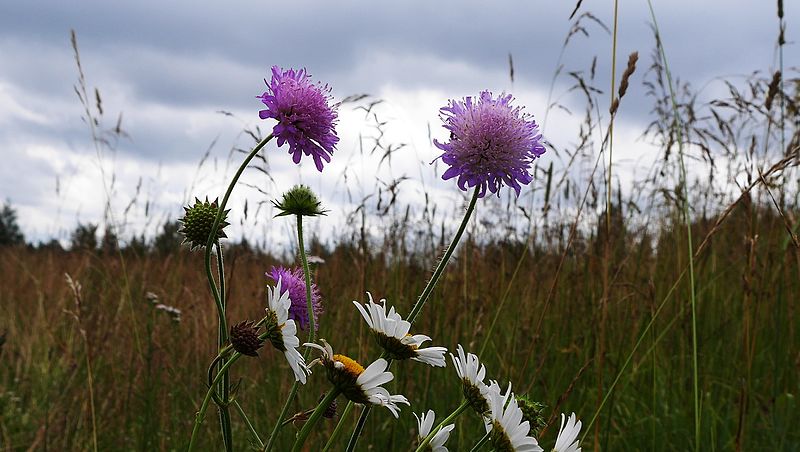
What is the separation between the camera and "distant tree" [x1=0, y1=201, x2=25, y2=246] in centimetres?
2023

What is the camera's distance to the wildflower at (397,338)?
0.86 meters

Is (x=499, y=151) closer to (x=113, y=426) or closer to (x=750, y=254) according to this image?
(x=750, y=254)

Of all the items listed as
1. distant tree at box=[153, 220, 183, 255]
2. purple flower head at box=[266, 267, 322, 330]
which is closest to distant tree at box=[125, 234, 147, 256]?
distant tree at box=[153, 220, 183, 255]

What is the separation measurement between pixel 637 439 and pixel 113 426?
1.90m

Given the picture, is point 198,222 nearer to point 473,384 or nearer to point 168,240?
point 473,384

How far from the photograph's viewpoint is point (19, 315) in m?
4.69

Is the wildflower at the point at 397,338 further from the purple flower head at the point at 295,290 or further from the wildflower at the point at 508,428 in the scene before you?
the purple flower head at the point at 295,290

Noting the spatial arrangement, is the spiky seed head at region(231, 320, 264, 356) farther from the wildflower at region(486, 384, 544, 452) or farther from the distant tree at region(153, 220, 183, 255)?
the distant tree at region(153, 220, 183, 255)

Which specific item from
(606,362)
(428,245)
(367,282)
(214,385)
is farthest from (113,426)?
(214,385)

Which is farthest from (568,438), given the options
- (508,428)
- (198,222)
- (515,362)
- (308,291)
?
(515,362)

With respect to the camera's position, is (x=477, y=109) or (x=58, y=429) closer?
(x=477, y=109)

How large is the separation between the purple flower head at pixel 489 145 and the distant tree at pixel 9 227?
2140 cm

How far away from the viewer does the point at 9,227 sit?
75.8 ft

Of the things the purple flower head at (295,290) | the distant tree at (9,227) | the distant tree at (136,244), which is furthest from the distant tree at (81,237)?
the distant tree at (9,227)
